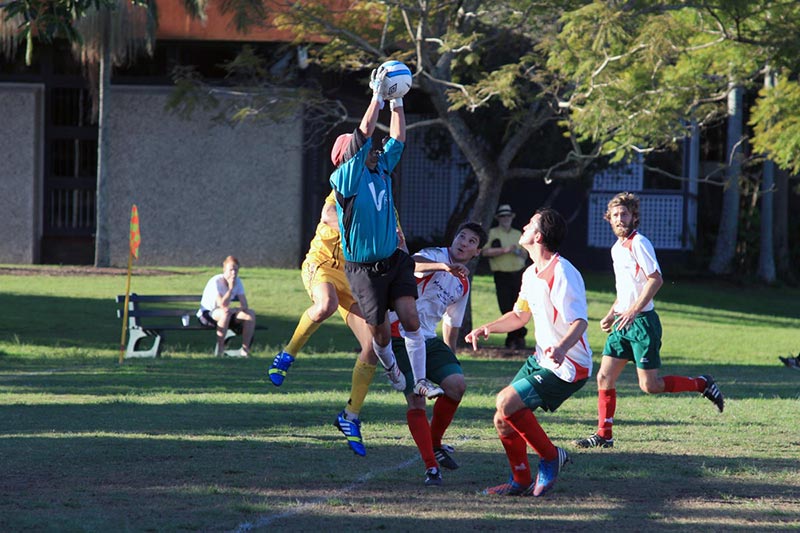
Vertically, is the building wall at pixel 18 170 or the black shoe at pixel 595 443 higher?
the building wall at pixel 18 170

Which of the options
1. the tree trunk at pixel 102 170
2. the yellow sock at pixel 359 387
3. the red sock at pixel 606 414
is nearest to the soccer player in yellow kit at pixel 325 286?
the yellow sock at pixel 359 387

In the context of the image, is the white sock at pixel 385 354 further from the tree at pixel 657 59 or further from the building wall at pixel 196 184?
the building wall at pixel 196 184

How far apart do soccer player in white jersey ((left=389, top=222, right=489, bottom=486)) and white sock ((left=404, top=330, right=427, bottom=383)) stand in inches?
5.6

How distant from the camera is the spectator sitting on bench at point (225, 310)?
17125 mm

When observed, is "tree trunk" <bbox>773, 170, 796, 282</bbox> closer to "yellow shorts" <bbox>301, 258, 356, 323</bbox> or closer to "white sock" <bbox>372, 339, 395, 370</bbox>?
"yellow shorts" <bbox>301, 258, 356, 323</bbox>

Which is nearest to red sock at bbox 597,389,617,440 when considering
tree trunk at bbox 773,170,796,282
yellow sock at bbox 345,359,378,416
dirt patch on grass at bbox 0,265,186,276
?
yellow sock at bbox 345,359,378,416

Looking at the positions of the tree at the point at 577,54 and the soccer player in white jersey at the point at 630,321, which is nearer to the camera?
the soccer player in white jersey at the point at 630,321

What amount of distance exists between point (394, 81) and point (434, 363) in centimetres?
184

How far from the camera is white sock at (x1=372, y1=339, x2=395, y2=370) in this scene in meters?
7.38

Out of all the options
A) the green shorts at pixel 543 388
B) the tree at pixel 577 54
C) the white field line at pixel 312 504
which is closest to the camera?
the white field line at pixel 312 504

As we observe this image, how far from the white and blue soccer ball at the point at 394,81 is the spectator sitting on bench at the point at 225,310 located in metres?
9.86

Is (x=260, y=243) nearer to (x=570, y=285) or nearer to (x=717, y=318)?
(x=717, y=318)

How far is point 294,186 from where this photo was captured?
28.2 meters

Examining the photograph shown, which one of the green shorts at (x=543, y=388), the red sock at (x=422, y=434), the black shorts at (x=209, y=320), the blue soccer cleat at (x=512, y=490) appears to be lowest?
the black shorts at (x=209, y=320)
